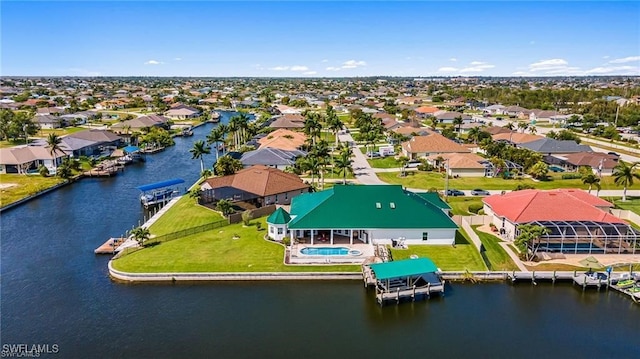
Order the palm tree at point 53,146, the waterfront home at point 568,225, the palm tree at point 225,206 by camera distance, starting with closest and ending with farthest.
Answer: the waterfront home at point 568,225 < the palm tree at point 225,206 < the palm tree at point 53,146

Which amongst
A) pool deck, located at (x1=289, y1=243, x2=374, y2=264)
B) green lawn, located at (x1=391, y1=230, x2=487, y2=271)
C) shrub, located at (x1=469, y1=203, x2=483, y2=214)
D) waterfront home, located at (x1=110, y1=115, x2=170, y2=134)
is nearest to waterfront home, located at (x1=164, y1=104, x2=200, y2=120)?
waterfront home, located at (x1=110, y1=115, x2=170, y2=134)

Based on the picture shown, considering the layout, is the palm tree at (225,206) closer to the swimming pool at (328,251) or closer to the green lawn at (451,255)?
the swimming pool at (328,251)

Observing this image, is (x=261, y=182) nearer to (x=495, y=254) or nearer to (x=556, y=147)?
(x=495, y=254)

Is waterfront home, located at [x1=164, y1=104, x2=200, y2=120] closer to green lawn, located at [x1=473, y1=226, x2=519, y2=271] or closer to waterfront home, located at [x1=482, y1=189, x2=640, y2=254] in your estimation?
green lawn, located at [x1=473, y1=226, x2=519, y2=271]

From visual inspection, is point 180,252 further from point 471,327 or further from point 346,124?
point 346,124

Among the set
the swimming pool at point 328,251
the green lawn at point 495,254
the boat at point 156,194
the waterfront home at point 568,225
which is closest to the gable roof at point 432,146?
the waterfront home at point 568,225

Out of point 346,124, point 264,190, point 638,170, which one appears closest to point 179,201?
point 264,190
